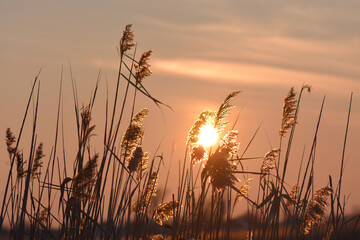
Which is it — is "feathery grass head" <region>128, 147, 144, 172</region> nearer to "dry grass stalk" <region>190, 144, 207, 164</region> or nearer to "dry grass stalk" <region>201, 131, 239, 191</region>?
"dry grass stalk" <region>190, 144, 207, 164</region>

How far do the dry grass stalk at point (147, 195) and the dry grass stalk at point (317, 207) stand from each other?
1206mm

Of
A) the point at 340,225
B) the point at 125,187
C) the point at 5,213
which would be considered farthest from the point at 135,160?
the point at 340,225

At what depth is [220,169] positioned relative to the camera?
3.39m

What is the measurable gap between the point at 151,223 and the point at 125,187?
586 millimetres

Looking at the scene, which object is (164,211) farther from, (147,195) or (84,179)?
(84,179)

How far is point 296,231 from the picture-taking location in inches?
170

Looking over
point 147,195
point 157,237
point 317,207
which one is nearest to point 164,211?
point 147,195

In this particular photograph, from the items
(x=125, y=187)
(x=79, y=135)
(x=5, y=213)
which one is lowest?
(x=5, y=213)

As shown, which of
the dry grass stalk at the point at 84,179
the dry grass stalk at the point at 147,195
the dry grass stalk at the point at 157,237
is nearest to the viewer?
the dry grass stalk at the point at 84,179

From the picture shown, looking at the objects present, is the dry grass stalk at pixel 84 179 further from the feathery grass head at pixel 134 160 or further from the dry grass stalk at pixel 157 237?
the dry grass stalk at pixel 157 237

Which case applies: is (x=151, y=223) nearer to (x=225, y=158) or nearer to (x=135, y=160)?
(x=135, y=160)

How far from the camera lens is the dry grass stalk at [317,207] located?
4.32m

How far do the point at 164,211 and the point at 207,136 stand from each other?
94 cm

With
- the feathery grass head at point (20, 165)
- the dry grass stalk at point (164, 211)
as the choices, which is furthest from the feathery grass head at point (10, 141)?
the dry grass stalk at point (164, 211)
